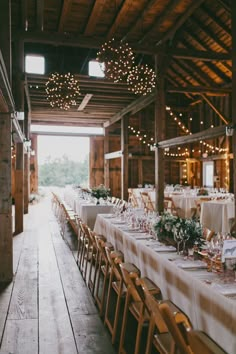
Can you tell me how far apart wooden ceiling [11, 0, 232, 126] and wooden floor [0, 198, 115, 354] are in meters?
5.33

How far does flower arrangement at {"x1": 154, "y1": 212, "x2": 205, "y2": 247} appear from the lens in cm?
355

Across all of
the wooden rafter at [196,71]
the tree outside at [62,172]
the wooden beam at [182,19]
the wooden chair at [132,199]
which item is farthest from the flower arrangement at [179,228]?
the tree outside at [62,172]

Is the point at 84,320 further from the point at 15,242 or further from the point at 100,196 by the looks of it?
the point at 100,196

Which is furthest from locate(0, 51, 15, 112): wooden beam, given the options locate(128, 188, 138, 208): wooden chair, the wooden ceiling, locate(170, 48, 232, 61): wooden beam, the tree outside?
the tree outside

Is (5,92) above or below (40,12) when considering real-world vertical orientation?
below

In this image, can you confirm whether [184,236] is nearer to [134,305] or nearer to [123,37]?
[134,305]

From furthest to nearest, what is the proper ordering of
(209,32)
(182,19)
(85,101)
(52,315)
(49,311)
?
(85,101) → (209,32) → (182,19) → (49,311) → (52,315)

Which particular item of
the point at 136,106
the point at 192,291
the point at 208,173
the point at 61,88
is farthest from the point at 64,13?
the point at 208,173

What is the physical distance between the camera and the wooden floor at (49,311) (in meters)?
3.23

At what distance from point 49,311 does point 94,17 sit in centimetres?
678

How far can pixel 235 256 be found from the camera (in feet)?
9.30

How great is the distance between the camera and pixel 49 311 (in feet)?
13.1

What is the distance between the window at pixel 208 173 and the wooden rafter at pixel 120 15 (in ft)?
29.0

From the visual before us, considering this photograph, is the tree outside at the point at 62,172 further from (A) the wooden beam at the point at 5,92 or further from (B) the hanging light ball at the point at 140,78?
(A) the wooden beam at the point at 5,92
